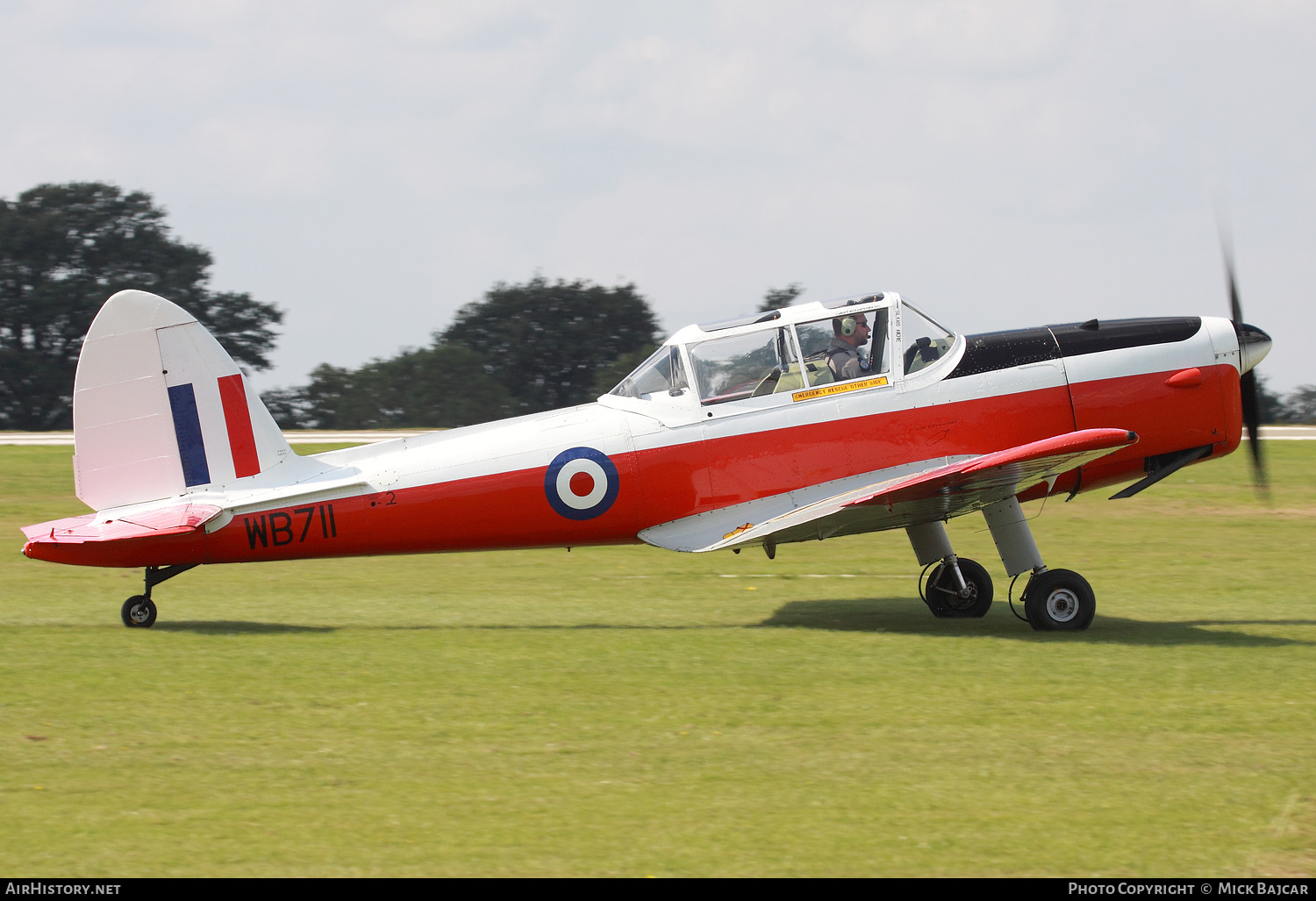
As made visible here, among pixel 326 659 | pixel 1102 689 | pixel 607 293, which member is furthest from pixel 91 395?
pixel 607 293

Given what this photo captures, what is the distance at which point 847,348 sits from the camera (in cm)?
882

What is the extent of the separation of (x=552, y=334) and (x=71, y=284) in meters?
17.8

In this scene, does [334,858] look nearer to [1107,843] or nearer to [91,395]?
[1107,843]

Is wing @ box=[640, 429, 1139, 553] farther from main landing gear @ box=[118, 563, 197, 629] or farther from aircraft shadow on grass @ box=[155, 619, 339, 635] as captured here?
main landing gear @ box=[118, 563, 197, 629]

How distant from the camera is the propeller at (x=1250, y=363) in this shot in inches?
356

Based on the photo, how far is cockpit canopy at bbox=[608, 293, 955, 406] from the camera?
880 cm

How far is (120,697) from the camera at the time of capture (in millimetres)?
6625

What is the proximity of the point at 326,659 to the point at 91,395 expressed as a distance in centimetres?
271

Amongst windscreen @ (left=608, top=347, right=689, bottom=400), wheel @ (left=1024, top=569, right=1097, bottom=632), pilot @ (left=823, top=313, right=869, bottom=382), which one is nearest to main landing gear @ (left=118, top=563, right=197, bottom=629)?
windscreen @ (left=608, top=347, right=689, bottom=400)

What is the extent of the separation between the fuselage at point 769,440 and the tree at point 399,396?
31987 millimetres

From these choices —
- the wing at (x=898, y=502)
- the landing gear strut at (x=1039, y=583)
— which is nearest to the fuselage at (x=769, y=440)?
the wing at (x=898, y=502)

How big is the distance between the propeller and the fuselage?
0.21 metres

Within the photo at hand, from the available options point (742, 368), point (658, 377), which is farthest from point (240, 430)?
point (742, 368)
